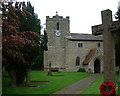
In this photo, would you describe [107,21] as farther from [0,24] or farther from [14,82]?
[14,82]

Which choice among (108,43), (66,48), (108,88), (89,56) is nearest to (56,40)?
(66,48)

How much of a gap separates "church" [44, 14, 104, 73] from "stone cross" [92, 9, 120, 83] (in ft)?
120

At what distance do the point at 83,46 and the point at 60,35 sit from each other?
21.5 ft

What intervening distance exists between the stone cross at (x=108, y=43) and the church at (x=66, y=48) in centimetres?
3652

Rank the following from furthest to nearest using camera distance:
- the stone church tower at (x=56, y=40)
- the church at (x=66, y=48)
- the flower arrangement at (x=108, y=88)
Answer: the stone church tower at (x=56, y=40)
the church at (x=66, y=48)
the flower arrangement at (x=108, y=88)

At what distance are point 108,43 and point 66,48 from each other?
38.3 m

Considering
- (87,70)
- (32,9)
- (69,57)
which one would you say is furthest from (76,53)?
(32,9)

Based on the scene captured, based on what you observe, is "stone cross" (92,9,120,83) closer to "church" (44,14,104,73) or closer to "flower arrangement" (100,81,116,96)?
"flower arrangement" (100,81,116,96)

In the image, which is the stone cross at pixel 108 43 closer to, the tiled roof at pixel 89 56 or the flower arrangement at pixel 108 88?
the flower arrangement at pixel 108 88

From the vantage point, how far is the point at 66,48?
4612cm

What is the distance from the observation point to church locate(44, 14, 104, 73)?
45.6m

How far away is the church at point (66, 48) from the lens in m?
45.6

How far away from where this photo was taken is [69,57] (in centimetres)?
4600

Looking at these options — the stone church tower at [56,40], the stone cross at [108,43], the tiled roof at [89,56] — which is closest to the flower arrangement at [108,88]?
the stone cross at [108,43]
